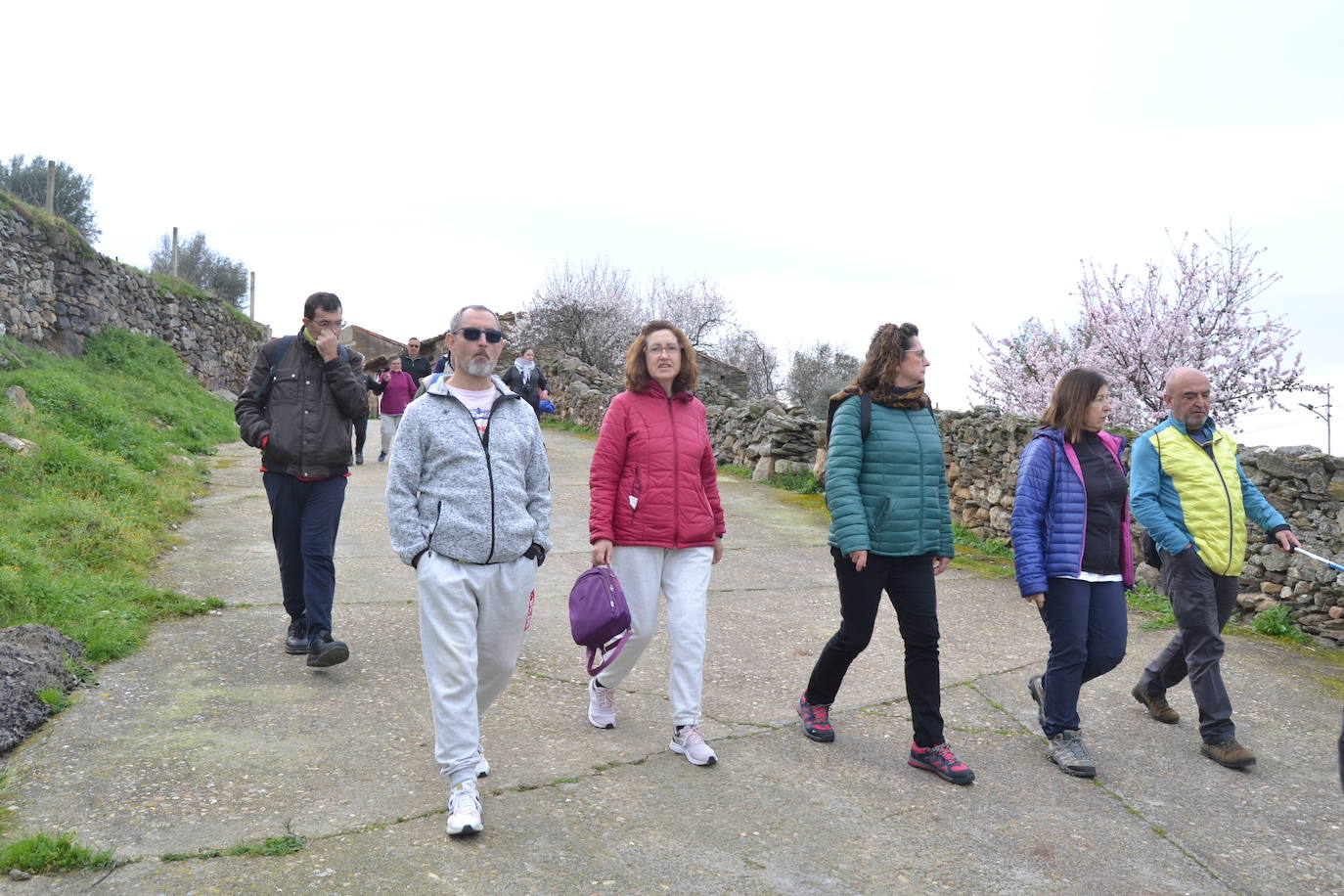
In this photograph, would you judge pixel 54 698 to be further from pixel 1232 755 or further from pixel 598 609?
pixel 1232 755

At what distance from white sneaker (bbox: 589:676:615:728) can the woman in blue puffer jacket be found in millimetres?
1826

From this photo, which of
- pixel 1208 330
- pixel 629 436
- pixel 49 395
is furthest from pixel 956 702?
pixel 1208 330

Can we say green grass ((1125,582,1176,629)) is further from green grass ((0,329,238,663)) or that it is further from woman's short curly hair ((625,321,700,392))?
green grass ((0,329,238,663))

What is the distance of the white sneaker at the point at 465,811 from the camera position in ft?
10.1

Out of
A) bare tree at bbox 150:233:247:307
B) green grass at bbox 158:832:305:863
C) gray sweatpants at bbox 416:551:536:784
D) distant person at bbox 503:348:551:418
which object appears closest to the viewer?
green grass at bbox 158:832:305:863

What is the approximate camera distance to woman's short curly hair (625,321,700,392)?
4039 mm

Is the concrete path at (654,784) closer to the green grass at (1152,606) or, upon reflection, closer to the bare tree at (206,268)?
the green grass at (1152,606)

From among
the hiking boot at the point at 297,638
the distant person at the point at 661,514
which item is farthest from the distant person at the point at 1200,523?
the hiking boot at the point at 297,638

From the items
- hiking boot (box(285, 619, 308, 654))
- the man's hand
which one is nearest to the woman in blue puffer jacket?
the man's hand

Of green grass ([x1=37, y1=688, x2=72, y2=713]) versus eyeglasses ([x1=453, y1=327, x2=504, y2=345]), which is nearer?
eyeglasses ([x1=453, y1=327, x2=504, y2=345])

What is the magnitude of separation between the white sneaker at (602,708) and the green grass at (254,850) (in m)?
1.43

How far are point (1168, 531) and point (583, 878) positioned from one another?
298 cm

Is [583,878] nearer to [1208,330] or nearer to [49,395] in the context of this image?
[49,395]

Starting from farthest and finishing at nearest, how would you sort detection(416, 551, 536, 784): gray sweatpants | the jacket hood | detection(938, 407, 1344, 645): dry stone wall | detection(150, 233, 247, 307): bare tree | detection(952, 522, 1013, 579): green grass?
detection(150, 233, 247, 307): bare tree → detection(952, 522, 1013, 579): green grass → detection(938, 407, 1344, 645): dry stone wall → the jacket hood → detection(416, 551, 536, 784): gray sweatpants
